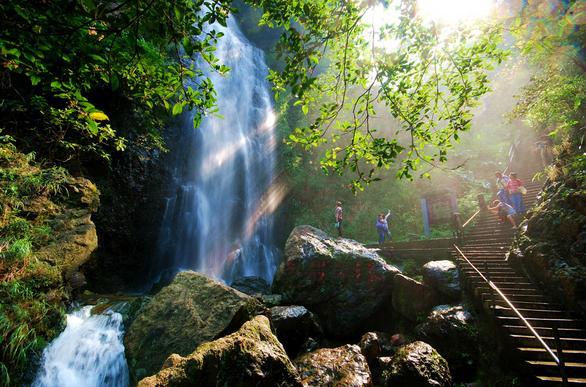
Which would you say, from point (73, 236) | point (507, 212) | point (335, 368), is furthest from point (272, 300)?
point (507, 212)

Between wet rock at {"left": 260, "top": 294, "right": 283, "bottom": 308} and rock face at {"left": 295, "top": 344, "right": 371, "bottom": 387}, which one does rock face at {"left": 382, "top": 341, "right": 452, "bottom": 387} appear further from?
wet rock at {"left": 260, "top": 294, "right": 283, "bottom": 308}

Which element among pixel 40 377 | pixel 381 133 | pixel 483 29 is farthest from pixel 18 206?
pixel 381 133

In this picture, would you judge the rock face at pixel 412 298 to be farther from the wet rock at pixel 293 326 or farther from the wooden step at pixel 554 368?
the wooden step at pixel 554 368

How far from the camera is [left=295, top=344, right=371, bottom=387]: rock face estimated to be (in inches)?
207

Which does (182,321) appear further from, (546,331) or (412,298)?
(546,331)

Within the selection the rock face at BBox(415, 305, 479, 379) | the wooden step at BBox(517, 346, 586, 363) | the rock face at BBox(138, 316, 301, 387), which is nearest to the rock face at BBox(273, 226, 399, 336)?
the rock face at BBox(415, 305, 479, 379)

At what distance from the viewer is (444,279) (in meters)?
8.61

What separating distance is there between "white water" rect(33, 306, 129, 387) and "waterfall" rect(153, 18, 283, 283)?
9.00 meters

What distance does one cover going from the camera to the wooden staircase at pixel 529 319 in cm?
508

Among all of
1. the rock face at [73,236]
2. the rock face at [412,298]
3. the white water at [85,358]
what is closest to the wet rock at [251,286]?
the rock face at [412,298]

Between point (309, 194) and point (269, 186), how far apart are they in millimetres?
3433

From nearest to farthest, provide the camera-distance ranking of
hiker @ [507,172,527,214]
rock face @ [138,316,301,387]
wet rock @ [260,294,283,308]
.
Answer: rock face @ [138,316,301,387], wet rock @ [260,294,283,308], hiker @ [507,172,527,214]

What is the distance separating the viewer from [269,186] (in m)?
22.4

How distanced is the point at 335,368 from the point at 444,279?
201 inches
